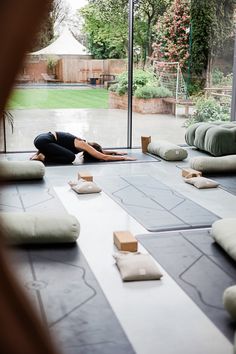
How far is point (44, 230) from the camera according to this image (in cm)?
409

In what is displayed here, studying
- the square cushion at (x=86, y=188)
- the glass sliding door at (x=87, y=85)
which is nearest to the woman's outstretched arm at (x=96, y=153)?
the glass sliding door at (x=87, y=85)

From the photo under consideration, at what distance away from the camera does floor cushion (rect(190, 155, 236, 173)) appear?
6.82 meters

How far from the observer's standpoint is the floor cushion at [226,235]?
388 cm

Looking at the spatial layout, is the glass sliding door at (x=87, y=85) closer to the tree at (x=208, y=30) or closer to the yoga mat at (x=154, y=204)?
the tree at (x=208, y=30)

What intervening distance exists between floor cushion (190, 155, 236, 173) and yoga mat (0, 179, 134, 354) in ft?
10.3

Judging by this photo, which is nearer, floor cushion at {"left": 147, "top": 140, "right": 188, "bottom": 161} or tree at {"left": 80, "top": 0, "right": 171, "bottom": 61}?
floor cushion at {"left": 147, "top": 140, "right": 188, "bottom": 161}

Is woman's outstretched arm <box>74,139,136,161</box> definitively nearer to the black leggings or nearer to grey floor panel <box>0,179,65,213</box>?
the black leggings

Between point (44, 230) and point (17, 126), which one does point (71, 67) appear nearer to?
point (17, 126)

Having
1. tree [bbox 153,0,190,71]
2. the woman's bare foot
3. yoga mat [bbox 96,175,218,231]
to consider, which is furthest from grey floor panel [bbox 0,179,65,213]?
tree [bbox 153,0,190,71]

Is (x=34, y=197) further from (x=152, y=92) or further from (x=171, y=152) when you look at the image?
(x=152, y=92)

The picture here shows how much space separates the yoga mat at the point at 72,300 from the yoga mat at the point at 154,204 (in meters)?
1.07

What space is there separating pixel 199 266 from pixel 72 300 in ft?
3.60

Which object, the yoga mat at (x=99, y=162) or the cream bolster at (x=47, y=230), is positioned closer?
the cream bolster at (x=47, y=230)

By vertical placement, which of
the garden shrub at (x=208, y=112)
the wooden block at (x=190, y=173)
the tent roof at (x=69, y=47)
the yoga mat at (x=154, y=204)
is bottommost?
the yoga mat at (x=154, y=204)
